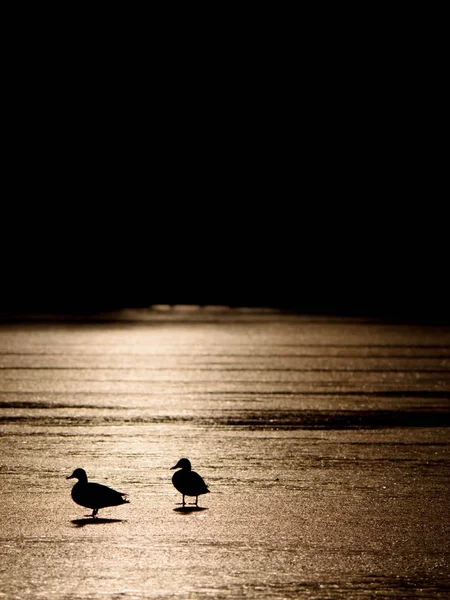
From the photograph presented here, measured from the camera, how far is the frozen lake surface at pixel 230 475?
827cm

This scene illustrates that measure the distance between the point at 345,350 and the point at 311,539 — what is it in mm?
19043

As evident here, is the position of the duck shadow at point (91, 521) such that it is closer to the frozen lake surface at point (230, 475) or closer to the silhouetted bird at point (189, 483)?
the frozen lake surface at point (230, 475)

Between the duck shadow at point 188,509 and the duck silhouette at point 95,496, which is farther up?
the duck shadow at point 188,509

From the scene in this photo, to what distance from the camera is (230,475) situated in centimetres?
1202

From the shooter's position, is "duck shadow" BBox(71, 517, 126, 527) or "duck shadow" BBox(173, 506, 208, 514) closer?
"duck shadow" BBox(71, 517, 126, 527)

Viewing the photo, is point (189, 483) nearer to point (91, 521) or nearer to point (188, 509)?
point (188, 509)

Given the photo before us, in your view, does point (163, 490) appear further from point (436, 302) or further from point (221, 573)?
point (436, 302)

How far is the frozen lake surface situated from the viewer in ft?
27.1

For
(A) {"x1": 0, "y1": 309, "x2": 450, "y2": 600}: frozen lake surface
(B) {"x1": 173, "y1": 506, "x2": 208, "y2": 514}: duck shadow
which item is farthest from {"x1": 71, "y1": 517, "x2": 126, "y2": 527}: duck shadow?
(B) {"x1": 173, "y1": 506, "x2": 208, "y2": 514}: duck shadow

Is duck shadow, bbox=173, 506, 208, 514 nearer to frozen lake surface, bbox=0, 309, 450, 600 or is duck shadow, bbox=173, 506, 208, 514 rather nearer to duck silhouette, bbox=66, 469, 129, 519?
frozen lake surface, bbox=0, 309, 450, 600

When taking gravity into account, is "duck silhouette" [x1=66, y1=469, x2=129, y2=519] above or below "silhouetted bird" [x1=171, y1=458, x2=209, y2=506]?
below

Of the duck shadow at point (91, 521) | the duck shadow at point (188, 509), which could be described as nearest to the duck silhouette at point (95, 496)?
the duck shadow at point (91, 521)

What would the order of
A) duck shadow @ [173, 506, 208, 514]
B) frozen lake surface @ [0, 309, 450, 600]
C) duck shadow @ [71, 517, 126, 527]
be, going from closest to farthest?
frozen lake surface @ [0, 309, 450, 600], duck shadow @ [71, 517, 126, 527], duck shadow @ [173, 506, 208, 514]

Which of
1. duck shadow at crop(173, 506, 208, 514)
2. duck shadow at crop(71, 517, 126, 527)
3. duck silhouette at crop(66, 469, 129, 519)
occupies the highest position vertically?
duck shadow at crop(173, 506, 208, 514)
